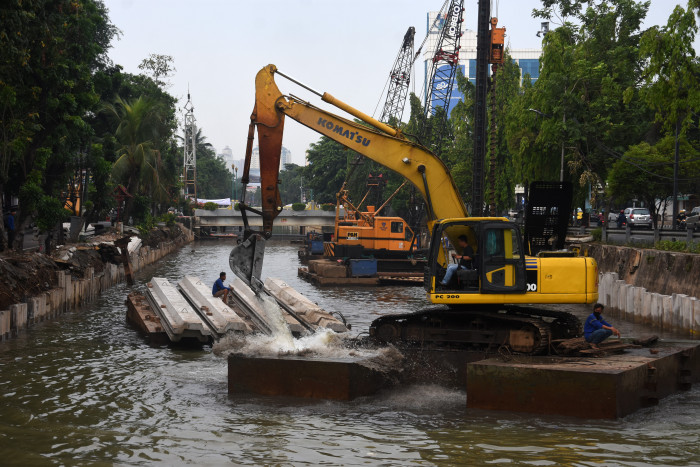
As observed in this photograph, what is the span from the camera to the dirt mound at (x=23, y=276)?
23.2 m

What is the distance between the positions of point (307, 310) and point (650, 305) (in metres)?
11.4

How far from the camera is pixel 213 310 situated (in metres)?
21.9

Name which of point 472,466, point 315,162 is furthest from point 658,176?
point 315,162

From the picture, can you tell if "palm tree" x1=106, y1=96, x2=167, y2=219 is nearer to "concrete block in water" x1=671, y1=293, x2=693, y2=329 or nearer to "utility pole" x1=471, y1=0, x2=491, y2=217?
"utility pole" x1=471, y1=0, x2=491, y2=217

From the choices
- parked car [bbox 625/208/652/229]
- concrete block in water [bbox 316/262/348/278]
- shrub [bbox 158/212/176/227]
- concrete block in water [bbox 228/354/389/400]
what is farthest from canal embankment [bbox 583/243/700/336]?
shrub [bbox 158/212/176/227]

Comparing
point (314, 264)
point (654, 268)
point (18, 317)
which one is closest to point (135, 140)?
point (314, 264)

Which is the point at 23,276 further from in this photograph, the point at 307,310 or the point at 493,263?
the point at 493,263

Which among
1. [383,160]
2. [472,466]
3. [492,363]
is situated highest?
[383,160]

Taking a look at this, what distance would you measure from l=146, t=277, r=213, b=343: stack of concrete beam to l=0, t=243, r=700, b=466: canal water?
67.5 inches

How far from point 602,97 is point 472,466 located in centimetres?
3645

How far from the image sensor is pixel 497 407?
43.6 feet

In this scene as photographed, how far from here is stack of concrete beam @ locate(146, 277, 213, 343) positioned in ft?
65.6

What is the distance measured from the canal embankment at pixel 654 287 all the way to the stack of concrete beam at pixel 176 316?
1385 cm

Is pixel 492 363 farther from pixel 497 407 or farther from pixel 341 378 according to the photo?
pixel 341 378
